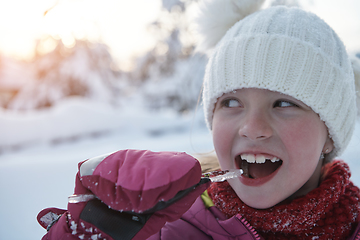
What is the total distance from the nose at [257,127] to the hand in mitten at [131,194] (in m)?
0.29

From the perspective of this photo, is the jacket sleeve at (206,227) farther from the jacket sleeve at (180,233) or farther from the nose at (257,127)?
the nose at (257,127)

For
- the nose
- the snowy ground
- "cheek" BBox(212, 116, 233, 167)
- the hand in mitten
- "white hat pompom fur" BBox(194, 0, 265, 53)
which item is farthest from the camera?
the snowy ground

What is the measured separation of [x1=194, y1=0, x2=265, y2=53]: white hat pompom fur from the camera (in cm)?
130

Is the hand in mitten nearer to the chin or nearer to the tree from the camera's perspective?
the chin

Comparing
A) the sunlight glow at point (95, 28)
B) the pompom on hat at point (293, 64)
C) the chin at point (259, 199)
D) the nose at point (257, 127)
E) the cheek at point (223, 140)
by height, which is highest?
the sunlight glow at point (95, 28)

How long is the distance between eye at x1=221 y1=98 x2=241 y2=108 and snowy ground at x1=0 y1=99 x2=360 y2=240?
45 centimetres

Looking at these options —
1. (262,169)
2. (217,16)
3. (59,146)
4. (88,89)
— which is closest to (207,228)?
(262,169)

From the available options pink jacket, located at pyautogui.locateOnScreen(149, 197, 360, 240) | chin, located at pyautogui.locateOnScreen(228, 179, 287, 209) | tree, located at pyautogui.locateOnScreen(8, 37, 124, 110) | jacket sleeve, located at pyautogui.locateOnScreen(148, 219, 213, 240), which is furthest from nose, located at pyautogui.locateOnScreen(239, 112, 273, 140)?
tree, located at pyautogui.locateOnScreen(8, 37, 124, 110)

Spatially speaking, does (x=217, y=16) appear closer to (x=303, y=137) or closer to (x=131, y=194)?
(x=303, y=137)

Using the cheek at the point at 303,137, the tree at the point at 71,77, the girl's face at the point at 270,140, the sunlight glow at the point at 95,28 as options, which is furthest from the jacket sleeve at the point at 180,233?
the tree at the point at 71,77

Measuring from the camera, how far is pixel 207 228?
1041 millimetres

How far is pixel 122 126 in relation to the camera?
4059mm

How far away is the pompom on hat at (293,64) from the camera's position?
0.96 m

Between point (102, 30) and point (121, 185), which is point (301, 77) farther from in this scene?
point (102, 30)
